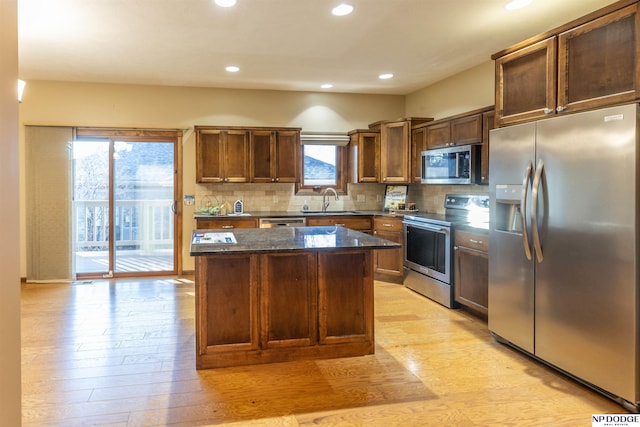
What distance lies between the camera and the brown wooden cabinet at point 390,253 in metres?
5.66

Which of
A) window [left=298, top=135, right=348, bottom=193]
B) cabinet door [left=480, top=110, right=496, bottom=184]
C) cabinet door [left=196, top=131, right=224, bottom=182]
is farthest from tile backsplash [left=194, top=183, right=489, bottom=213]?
cabinet door [left=480, top=110, right=496, bottom=184]

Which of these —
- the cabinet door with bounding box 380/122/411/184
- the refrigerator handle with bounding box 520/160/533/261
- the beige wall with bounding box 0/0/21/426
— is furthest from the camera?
the cabinet door with bounding box 380/122/411/184

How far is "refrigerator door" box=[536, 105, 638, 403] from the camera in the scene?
2.40m

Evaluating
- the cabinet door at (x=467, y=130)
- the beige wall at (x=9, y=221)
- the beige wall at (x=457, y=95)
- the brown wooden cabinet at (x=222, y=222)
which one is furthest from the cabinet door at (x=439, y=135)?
the beige wall at (x=9, y=221)

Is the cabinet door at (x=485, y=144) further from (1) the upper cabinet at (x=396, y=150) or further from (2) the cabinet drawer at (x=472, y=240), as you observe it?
(1) the upper cabinet at (x=396, y=150)

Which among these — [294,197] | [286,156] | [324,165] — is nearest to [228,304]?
[286,156]

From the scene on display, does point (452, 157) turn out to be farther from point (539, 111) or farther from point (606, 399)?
point (606, 399)

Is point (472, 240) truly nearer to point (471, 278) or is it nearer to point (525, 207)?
point (471, 278)

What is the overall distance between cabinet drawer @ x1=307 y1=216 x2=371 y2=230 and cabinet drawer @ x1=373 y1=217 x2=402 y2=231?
0.13m

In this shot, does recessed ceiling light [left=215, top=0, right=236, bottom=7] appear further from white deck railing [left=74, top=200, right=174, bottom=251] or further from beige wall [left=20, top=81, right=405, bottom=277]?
white deck railing [left=74, top=200, right=174, bottom=251]

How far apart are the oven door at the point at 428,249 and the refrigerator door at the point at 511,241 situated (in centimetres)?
108

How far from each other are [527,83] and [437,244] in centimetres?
207

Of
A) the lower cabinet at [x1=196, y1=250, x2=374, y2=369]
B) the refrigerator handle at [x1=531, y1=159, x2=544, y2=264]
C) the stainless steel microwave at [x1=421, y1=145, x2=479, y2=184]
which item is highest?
the stainless steel microwave at [x1=421, y1=145, x2=479, y2=184]

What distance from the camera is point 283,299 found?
10.3 ft
